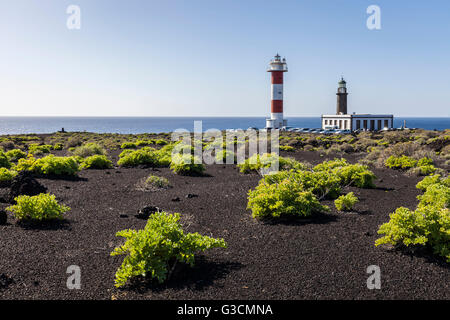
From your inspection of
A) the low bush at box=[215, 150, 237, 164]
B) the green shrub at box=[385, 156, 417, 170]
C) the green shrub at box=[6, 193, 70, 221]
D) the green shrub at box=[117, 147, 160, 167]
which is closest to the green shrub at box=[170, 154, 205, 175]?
the green shrub at box=[117, 147, 160, 167]

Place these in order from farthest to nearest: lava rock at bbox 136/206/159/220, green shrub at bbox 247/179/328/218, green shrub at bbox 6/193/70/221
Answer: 1. lava rock at bbox 136/206/159/220
2. green shrub at bbox 247/179/328/218
3. green shrub at bbox 6/193/70/221

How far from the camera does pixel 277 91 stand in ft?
181

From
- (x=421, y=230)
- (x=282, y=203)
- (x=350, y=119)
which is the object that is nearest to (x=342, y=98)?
(x=350, y=119)

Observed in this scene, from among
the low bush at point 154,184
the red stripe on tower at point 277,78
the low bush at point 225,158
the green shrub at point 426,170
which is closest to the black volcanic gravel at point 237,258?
the low bush at point 154,184

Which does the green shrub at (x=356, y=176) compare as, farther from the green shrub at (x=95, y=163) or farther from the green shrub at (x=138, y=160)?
the green shrub at (x=95, y=163)

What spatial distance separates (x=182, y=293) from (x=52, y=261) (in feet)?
7.95

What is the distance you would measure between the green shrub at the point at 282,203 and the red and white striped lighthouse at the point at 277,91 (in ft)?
159

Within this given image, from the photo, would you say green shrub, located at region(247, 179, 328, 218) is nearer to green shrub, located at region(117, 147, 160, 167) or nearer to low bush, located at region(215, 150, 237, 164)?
green shrub, located at region(117, 147, 160, 167)

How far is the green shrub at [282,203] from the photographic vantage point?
24.9 feet

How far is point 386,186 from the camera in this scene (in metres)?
12.1

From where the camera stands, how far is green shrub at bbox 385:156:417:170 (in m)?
15.6

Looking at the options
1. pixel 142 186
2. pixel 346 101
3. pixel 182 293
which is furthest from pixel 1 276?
pixel 346 101

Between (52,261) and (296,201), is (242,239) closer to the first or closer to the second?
(296,201)

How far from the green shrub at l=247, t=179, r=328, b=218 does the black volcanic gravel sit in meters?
0.24
